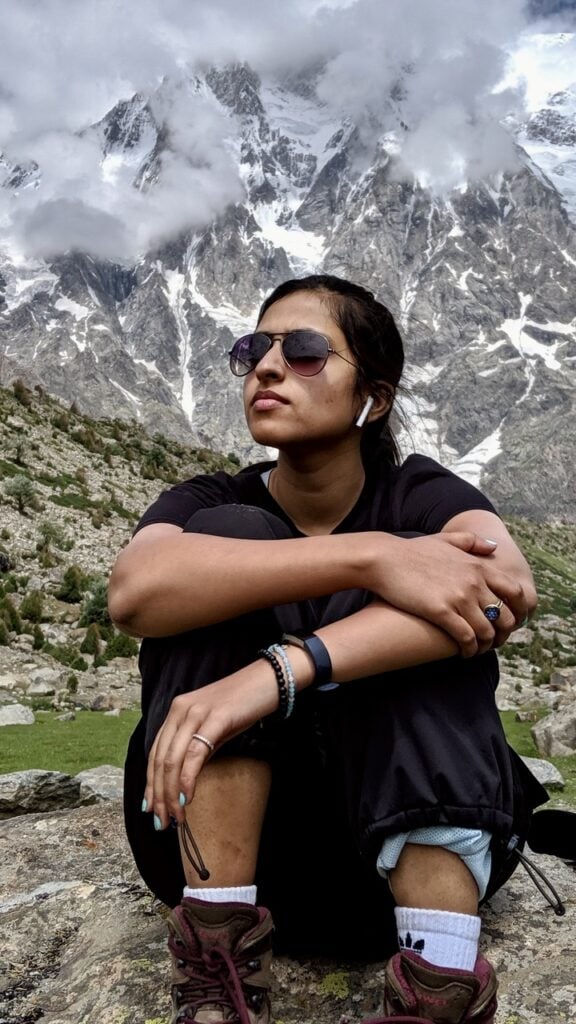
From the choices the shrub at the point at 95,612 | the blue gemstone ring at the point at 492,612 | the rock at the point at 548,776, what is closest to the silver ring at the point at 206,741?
the blue gemstone ring at the point at 492,612

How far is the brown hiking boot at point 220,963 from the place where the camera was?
7.41ft

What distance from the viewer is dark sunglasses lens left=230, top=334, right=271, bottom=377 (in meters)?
3.44

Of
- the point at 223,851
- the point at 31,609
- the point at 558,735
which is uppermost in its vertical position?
the point at 223,851

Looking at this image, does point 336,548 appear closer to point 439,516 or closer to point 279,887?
point 439,516

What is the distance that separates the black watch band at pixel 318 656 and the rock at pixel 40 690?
1351 cm

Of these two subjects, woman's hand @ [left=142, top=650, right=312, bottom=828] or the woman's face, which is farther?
the woman's face

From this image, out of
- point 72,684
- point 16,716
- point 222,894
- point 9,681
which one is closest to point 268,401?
point 222,894

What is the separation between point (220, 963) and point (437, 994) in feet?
1.99

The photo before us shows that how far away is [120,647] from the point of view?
58.3 feet

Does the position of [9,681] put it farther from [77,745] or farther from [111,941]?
[111,941]

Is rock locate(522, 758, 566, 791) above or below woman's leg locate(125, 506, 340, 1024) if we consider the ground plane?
below

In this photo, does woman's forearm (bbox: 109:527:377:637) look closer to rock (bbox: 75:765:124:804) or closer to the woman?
the woman

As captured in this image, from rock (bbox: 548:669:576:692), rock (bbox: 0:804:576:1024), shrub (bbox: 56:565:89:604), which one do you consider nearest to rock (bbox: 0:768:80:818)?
rock (bbox: 0:804:576:1024)

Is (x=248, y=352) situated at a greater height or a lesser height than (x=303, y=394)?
greater
